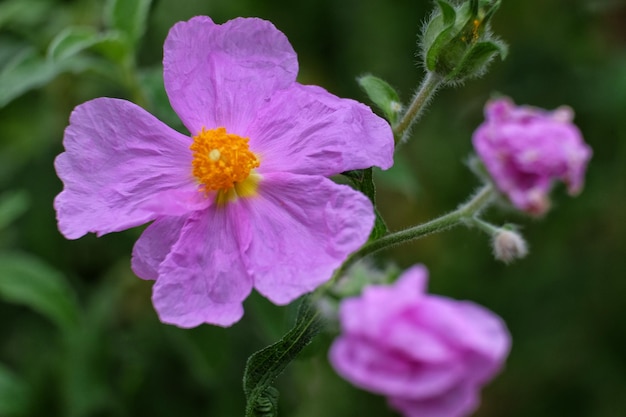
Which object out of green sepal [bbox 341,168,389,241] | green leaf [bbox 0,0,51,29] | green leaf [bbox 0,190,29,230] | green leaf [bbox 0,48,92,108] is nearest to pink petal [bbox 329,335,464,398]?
green sepal [bbox 341,168,389,241]

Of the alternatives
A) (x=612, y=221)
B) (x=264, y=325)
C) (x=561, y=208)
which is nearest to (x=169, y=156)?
(x=264, y=325)

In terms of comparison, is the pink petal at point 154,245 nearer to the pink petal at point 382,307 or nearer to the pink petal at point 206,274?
the pink petal at point 206,274

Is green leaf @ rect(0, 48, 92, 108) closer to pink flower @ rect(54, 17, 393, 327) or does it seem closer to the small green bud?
pink flower @ rect(54, 17, 393, 327)

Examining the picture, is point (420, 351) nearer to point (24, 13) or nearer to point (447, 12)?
point (447, 12)

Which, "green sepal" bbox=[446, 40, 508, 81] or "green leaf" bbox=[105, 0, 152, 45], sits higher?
"green sepal" bbox=[446, 40, 508, 81]

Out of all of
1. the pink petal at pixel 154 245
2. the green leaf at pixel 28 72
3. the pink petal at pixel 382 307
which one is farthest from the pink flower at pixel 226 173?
the green leaf at pixel 28 72

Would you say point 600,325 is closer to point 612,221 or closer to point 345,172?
point 612,221
